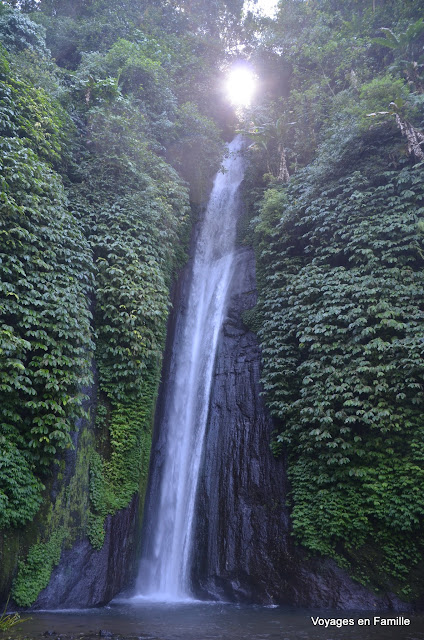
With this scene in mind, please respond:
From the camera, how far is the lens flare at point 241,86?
2022cm

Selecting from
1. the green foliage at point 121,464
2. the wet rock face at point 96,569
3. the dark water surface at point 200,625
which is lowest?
the dark water surface at point 200,625

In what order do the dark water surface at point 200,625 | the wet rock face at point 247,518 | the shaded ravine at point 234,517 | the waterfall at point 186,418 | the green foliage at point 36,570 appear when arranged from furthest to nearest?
1. the waterfall at point 186,418
2. the shaded ravine at point 234,517
3. the wet rock face at point 247,518
4. the green foliage at point 36,570
5. the dark water surface at point 200,625

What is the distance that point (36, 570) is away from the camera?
297 inches

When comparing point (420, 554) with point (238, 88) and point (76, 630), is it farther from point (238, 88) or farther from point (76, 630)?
point (238, 88)

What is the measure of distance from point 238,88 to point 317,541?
65.5 ft

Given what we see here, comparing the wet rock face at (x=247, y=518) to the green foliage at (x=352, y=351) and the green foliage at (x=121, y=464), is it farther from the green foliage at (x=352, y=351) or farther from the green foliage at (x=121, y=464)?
the green foliage at (x=121, y=464)

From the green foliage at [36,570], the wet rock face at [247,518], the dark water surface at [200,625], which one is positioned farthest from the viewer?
the wet rock face at [247,518]

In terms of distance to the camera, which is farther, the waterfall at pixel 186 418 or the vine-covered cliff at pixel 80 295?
the waterfall at pixel 186 418

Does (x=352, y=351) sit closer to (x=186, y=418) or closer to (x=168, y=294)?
(x=186, y=418)

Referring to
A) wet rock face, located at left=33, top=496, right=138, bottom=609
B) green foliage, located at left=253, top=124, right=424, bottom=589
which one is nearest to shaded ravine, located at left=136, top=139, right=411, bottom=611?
green foliage, located at left=253, top=124, right=424, bottom=589

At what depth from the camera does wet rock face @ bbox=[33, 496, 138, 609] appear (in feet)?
25.7

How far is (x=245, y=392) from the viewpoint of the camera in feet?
38.4

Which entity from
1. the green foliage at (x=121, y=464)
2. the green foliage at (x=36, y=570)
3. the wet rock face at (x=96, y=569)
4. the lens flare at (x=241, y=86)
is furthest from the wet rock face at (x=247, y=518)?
the lens flare at (x=241, y=86)

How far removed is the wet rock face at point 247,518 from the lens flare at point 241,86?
13536 mm
